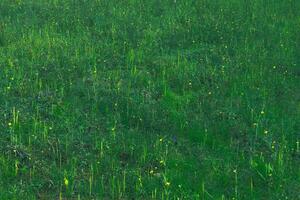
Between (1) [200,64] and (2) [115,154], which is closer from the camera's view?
(2) [115,154]

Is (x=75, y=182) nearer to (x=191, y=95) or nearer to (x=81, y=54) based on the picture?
(x=191, y=95)

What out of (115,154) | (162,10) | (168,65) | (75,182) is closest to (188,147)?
(115,154)

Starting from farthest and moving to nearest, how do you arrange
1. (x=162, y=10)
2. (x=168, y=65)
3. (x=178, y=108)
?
1. (x=162, y=10)
2. (x=168, y=65)
3. (x=178, y=108)

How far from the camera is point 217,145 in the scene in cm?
862

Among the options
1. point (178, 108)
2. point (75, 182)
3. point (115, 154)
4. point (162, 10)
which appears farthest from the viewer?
point (162, 10)

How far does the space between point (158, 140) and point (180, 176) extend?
1.01 m

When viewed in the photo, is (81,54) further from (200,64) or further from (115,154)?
(115,154)

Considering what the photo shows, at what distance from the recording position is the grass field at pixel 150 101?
760cm

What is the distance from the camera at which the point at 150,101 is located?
9789mm

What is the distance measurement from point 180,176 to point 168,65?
13.7 feet

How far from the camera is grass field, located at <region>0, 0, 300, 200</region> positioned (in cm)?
760

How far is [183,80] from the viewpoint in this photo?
426 inches

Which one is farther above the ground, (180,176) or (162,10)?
(162,10)

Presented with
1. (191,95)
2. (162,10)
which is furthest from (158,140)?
(162,10)
